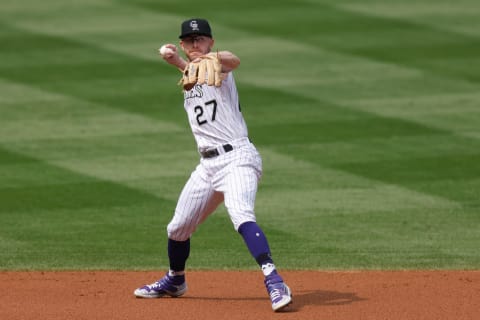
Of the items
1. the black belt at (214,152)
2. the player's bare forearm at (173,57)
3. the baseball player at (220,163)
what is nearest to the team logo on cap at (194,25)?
the baseball player at (220,163)

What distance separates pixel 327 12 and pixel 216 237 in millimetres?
11276

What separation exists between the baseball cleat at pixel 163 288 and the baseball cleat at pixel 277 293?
0.97 metres

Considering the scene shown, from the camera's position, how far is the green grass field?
10461 millimetres

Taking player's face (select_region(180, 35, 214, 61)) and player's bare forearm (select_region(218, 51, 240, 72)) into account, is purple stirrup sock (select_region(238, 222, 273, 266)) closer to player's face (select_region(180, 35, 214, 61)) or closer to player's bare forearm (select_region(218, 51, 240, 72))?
player's bare forearm (select_region(218, 51, 240, 72))

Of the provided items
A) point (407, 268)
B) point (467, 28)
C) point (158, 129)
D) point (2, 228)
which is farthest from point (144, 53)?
point (407, 268)

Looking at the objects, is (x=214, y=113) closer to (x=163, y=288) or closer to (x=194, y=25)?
(x=194, y=25)

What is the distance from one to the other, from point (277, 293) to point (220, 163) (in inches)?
41.2

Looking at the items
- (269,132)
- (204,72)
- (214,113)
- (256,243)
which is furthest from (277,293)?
(269,132)

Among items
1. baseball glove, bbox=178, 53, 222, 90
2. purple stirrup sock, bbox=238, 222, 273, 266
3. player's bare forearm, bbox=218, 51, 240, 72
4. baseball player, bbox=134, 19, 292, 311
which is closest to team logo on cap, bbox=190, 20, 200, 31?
baseball player, bbox=134, 19, 292, 311

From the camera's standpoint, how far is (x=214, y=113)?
313 inches

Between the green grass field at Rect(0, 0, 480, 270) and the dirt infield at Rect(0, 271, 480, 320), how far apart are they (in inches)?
19.5

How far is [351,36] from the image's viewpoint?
19.7 metres

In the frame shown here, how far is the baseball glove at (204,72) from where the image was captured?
7.20 metres

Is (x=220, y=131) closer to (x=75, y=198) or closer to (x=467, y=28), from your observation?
(x=75, y=198)
